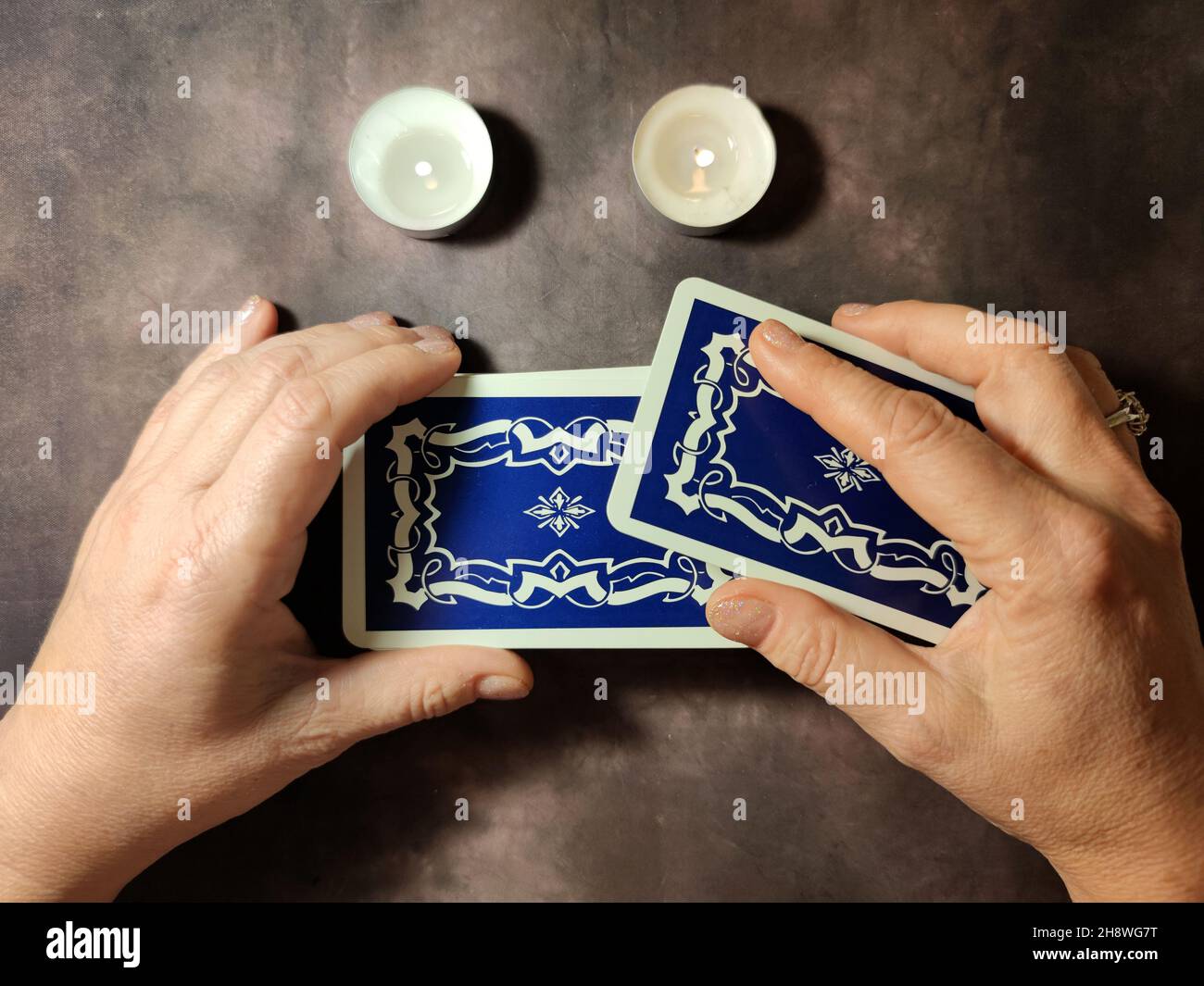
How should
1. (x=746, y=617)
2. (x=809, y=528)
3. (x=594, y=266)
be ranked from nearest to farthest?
1. (x=746, y=617)
2. (x=809, y=528)
3. (x=594, y=266)

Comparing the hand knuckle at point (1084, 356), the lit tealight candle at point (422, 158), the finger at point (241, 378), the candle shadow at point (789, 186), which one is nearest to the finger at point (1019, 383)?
the hand knuckle at point (1084, 356)

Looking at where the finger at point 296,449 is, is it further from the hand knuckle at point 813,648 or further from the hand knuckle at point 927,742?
the hand knuckle at point 927,742

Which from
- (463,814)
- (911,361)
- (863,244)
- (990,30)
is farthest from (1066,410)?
(463,814)

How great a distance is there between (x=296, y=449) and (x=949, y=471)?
1.04m

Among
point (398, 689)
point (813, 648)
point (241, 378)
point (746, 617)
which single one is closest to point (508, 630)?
point (398, 689)

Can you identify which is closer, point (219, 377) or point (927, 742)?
point (927, 742)

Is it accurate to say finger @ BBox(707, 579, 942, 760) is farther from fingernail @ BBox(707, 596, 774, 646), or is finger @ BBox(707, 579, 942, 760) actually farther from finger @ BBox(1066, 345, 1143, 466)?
finger @ BBox(1066, 345, 1143, 466)

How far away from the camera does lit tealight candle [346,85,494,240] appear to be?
5.25 ft

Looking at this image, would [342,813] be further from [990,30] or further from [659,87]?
[990,30]

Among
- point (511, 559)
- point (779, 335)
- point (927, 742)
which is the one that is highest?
point (779, 335)

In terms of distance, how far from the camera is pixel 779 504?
143 centimetres

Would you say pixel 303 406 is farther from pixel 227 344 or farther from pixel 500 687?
pixel 500 687

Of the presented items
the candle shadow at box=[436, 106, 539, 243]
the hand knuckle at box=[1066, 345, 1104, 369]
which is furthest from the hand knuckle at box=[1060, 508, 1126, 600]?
the candle shadow at box=[436, 106, 539, 243]

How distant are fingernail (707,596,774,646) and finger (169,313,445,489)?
79 cm
